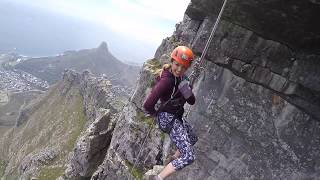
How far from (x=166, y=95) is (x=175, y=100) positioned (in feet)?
1.61

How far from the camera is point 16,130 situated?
157 meters

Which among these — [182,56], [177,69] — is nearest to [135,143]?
[177,69]

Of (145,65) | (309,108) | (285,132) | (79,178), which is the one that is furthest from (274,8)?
(79,178)

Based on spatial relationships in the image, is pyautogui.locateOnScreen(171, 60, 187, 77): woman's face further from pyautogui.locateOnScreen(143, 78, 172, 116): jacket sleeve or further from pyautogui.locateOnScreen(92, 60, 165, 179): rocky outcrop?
pyautogui.locateOnScreen(92, 60, 165, 179): rocky outcrop

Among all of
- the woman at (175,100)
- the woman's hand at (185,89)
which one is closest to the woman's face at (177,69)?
the woman at (175,100)

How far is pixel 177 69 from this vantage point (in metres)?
15.6

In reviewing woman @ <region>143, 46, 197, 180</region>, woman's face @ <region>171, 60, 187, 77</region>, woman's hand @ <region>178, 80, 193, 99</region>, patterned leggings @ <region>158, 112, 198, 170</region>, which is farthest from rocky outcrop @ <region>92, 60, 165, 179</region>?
woman's face @ <region>171, 60, 187, 77</region>

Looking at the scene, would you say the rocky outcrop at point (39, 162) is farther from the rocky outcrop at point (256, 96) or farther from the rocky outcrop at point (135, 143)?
the rocky outcrop at point (256, 96)

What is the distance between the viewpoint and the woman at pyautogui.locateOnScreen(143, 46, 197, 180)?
50.9ft

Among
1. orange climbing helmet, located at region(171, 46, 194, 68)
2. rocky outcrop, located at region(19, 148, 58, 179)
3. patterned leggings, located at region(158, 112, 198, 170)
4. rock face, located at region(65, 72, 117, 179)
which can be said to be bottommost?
rocky outcrop, located at region(19, 148, 58, 179)

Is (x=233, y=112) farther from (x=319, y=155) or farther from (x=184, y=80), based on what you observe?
(x=184, y=80)

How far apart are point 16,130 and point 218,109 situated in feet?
483

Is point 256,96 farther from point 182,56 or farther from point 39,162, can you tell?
point 39,162

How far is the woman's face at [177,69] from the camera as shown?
15586mm
